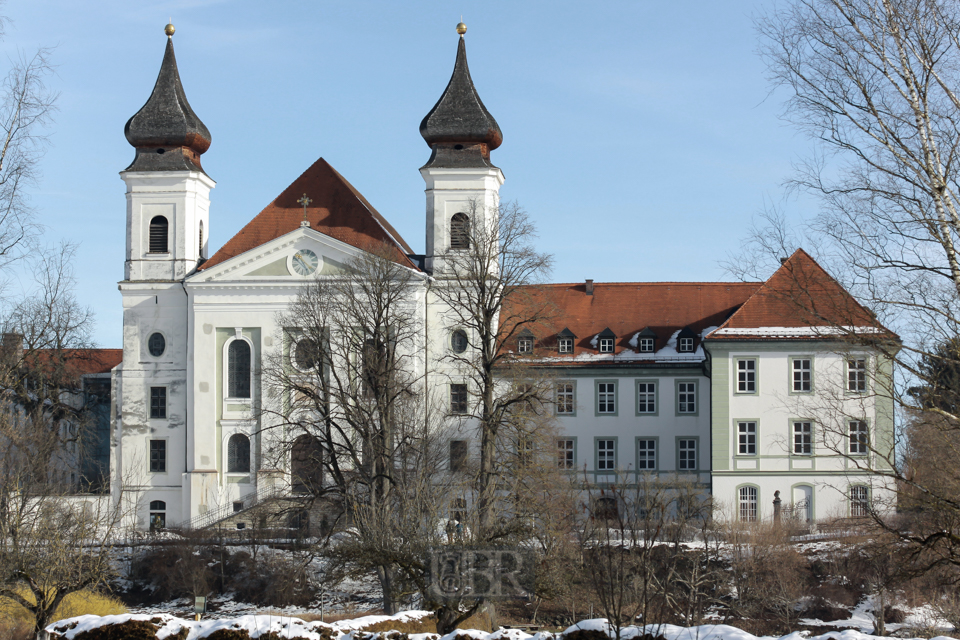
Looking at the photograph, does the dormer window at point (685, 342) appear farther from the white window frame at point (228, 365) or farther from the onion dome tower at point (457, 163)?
the white window frame at point (228, 365)

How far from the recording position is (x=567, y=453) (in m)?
44.1

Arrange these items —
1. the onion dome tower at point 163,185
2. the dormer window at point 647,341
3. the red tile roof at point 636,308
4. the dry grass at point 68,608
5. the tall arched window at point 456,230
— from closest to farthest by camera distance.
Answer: the dry grass at point 68,608
the tall arched window at point 456,230
the onion dome tower at point 163,185
the dormer window at point 647,341
the red tile roof at point 636,308

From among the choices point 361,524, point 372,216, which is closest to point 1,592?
point 361,524

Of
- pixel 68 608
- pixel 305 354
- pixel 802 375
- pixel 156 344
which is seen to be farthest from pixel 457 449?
pixel 68 608

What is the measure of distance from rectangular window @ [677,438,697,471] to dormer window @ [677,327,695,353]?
3.64 m

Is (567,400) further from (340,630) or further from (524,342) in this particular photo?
(340,630)

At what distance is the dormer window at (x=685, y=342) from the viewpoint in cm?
4444

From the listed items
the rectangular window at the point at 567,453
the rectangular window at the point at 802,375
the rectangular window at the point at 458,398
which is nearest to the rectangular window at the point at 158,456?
the rectangular window at the point at 458,398

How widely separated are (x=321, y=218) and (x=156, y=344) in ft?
26.4

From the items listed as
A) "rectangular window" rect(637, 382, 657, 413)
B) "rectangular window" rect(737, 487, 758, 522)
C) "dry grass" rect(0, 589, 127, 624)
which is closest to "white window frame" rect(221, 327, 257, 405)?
"rectangular window" rect(637, 382, 657, 413)

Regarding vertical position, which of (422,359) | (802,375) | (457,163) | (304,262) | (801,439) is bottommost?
(801,439)

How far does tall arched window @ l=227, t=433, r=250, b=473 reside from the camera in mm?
41156

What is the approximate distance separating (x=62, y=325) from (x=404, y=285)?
895 inches

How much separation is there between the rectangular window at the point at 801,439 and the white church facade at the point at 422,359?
81mm
